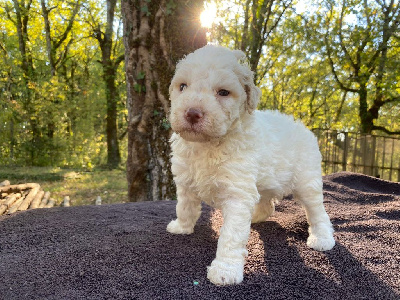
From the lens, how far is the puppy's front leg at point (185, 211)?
251 centimetres

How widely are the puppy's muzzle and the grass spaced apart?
24.6 feet

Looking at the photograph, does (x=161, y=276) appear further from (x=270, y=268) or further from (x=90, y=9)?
(x=90, y=9)

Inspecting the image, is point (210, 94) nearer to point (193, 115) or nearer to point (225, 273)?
point (193, 115)

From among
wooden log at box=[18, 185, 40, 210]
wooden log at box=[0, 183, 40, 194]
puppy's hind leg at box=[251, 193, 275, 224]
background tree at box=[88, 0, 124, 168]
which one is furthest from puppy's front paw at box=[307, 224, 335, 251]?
background tree at box=[88, 0, 124, 168]

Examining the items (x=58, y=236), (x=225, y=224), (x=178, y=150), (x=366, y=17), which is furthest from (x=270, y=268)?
(x=366, y=17)

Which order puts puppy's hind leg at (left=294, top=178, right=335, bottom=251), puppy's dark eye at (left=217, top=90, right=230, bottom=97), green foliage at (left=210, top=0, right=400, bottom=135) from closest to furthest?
puppy's dark eye at (left=217, top=90, right=230, bottom=97)
puppy's hind leg at (left=294, top=178, right=335, bottom=251)
green foliage at (left=210, top=0, right=400, bottom=135)

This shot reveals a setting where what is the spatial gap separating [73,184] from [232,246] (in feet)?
31.0

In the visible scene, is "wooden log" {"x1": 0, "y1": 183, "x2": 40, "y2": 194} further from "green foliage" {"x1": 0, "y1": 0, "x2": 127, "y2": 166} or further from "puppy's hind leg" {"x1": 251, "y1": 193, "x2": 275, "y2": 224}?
"green foliage" {"x1": 0, "y1": 0, "x2": 127, "y2": 166}

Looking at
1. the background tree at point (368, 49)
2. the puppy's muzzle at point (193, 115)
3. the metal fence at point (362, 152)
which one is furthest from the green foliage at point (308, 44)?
the puppy's muzzle at point (193, 115)

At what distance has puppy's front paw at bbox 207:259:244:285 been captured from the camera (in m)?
1.86

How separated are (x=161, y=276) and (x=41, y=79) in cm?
1404

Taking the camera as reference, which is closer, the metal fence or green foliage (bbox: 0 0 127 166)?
the metal fence

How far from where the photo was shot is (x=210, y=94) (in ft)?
6.35

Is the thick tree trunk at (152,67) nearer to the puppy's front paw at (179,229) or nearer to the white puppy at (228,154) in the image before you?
the puppy's front paw at (179,229)
